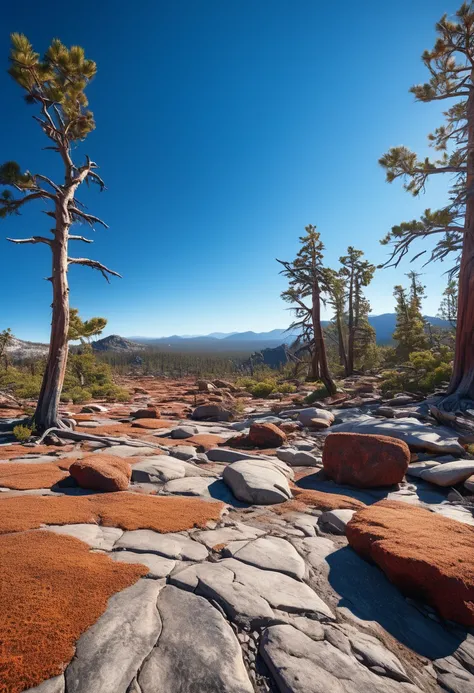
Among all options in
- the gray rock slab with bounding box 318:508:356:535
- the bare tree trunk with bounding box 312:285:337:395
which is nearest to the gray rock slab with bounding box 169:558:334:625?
the gray rock slab with bounding box 318:508:356:535

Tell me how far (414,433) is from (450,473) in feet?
7.35

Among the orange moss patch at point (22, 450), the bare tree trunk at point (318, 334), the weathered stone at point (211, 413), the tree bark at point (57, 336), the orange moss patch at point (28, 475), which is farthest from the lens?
the bare tree trunk at point (318, 334)

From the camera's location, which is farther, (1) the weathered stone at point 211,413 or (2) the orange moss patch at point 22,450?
(1) the weathered stone at point 211,413

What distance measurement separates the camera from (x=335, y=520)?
376cm

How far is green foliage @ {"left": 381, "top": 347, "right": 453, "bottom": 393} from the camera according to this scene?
13.2 metres

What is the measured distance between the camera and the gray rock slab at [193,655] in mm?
1603

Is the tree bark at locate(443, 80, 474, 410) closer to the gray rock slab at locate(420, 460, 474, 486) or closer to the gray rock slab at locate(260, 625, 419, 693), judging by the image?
the gray rock slab at locate(420, 460, 474, 486)

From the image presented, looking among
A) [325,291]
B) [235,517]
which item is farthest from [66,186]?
[325,291]

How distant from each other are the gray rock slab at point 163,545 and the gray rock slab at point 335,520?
155 centimetres

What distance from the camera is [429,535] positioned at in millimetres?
2953

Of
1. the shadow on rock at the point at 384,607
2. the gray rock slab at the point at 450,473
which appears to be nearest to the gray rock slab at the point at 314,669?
the shadow on rock at the point at 384,607

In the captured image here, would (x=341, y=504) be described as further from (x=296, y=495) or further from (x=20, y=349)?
(x=20, y=349)

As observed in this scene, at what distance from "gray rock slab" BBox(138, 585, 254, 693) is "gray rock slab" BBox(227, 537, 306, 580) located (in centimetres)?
73

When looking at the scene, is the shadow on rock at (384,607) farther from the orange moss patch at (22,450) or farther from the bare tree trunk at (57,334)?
the bare tree trunk at (57,334)
